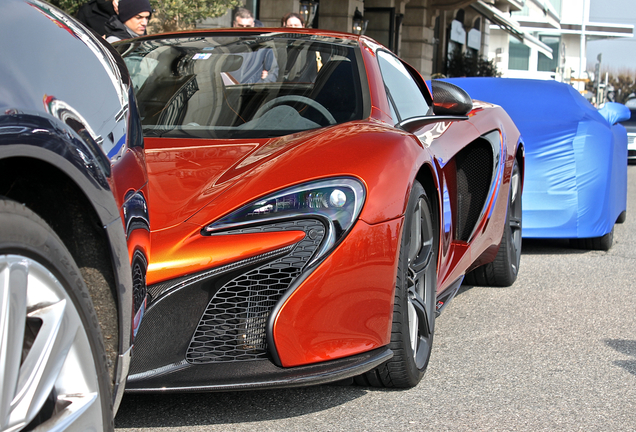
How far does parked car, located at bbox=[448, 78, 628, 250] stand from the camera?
569cm

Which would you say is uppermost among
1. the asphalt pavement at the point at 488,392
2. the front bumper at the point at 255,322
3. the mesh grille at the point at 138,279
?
the mesh grille at the point at 138,279

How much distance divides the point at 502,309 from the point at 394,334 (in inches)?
70.0

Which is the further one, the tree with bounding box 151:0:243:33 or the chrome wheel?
the tree with bounding box 151:0:243:33

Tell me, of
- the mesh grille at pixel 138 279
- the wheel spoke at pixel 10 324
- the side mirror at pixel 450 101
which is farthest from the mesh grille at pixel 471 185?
the wheel spoke at pixel 10 324

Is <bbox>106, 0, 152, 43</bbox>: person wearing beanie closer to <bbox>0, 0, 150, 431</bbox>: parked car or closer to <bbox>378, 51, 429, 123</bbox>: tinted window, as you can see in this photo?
<bbox>378, 51, 429, 123</bbox>: tinted window

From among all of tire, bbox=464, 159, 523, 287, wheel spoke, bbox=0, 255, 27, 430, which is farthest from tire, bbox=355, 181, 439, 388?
tire, bbox=464, 159, 523, 287

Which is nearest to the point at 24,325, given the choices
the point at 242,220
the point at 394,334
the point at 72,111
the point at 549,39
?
the point at 72,111

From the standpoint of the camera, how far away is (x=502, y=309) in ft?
14.1

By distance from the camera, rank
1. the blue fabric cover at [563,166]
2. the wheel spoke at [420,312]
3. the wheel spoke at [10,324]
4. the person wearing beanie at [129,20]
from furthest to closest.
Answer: the person wearing beanie at [129,20] < the blue fabric cover at [563,166] < the wheel spoke at [420,312] < the wheel spoke at [10,324]

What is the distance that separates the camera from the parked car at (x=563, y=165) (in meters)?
5.69

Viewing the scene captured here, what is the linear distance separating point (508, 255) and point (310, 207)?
264 centimetres

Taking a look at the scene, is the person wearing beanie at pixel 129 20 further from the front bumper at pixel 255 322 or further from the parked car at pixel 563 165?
the front bumper at pixel 255 322

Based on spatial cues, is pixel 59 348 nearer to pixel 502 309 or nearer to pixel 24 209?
pixel 24 209

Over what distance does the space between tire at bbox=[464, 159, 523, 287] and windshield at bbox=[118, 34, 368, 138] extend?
149cm
